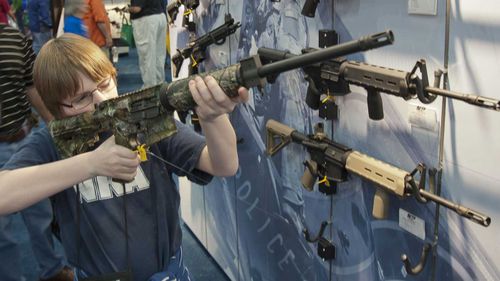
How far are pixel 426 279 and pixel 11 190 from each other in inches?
56.0

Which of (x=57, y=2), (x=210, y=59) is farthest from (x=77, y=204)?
(x=57, y=2)

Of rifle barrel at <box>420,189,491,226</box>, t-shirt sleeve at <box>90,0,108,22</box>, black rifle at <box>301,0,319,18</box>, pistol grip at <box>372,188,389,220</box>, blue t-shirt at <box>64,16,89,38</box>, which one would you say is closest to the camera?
rifle barrel at <box>420,189,491,226</box>

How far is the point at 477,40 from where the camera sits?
5.05ft

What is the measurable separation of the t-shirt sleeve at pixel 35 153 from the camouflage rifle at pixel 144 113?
0.12ft

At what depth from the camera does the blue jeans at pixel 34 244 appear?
3141 mm

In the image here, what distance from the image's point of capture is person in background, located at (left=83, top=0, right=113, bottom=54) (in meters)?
6.85

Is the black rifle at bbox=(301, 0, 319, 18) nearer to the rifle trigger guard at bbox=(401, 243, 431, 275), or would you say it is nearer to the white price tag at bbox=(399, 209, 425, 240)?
the white price tag at bbox=(399, 209, 425, 240)

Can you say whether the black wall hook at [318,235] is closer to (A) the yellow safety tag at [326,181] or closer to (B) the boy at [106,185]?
(A) the yellow safety tag at [326,181]

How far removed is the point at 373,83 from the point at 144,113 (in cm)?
73

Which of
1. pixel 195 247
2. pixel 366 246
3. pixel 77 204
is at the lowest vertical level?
pixel 195 247

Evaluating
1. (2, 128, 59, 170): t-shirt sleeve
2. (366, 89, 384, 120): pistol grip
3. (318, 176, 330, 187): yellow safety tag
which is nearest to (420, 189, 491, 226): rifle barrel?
(366, 89, 384, 120): pistol grip

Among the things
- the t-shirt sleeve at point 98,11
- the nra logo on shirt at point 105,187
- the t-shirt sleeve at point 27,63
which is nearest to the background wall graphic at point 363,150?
the nra logo on shirt at point 105,187

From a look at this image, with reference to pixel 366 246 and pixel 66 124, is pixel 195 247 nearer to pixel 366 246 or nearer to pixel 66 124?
pixel 366 246

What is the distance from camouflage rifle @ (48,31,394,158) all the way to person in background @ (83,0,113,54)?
216 inches
